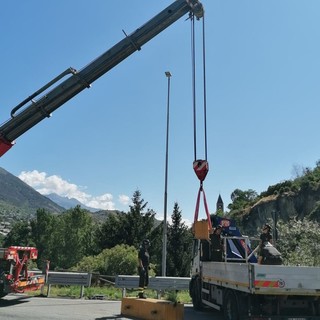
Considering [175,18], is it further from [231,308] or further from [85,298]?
[85,298]

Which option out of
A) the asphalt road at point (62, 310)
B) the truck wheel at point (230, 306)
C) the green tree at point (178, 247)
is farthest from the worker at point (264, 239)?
the green tree at point (178, 247)

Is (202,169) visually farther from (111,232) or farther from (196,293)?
(111,232)

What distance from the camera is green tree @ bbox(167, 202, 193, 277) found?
42412mm

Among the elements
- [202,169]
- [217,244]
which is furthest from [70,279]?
[202,169]

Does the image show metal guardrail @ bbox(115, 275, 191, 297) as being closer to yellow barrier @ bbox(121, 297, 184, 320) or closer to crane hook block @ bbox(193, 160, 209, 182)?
yellow barrier @ bbox(121, 297, 184, 320)

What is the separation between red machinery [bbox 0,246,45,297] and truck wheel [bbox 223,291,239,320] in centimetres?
650

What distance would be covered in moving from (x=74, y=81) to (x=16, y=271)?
20.1ft

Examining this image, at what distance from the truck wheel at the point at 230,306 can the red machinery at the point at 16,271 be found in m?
6.50

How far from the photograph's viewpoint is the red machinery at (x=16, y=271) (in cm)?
1224

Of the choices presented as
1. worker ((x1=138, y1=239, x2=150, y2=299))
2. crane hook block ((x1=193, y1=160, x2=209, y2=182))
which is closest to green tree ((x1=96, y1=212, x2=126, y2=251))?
worker ((x1=138, y1=239, x2=150, y2=299))

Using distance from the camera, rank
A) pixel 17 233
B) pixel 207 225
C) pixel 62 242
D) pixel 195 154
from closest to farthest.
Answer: pixel 207 225 < pixel 195 154 < pixel 62 242 < pixel 17 233

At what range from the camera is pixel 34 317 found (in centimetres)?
991

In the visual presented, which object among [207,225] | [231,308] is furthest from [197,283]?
[231,308]

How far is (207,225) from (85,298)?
251 inches
